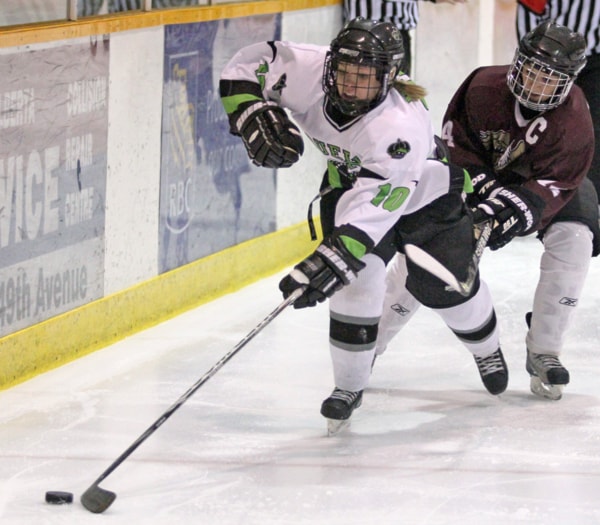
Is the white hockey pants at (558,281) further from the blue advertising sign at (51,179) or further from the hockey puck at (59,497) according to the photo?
the hockey puck at (59,497)

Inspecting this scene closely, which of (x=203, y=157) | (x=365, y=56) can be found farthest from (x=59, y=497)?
(x=203, y=157)

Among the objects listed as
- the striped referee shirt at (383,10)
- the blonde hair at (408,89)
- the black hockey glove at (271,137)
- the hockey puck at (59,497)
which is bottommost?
the hockey puck at (59,497)

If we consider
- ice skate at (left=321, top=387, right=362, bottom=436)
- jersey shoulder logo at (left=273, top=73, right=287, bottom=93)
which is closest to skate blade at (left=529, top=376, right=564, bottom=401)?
ice skate at (left=321, top=387, right=362, bottom=436)

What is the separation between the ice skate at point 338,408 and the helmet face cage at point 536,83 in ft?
2.71

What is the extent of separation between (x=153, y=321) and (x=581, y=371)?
1343mm

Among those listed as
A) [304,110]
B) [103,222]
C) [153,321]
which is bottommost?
[153,321]

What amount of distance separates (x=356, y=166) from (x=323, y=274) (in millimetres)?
341

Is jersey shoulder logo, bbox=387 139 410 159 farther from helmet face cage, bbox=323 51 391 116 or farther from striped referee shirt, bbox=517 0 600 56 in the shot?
striped referee shirt, bbox=517 0 600 56

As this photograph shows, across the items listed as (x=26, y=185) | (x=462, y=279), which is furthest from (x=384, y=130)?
(x=26, y=185)

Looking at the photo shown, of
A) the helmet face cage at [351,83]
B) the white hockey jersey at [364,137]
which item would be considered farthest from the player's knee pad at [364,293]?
the helmet face cage at [351,83]

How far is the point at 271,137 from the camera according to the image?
3320mm

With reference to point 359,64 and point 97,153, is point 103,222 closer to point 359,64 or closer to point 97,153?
point 97,153

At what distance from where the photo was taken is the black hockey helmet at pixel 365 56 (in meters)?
3.17

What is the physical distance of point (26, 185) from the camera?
391 centimetres
